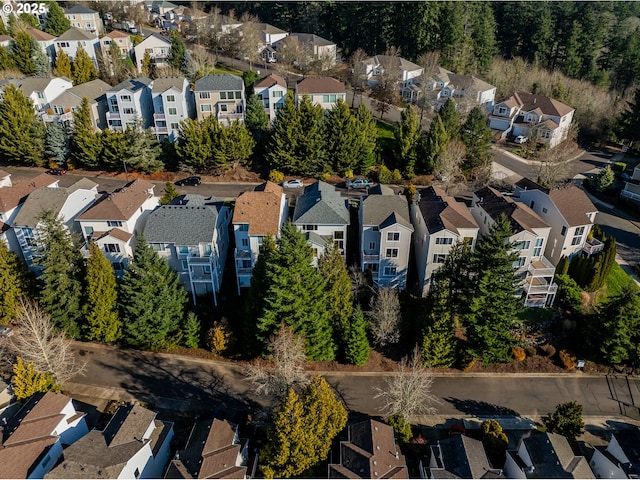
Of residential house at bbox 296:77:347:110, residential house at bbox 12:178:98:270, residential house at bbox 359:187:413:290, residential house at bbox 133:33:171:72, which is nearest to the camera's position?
residential house at bbox 359:187:413:290

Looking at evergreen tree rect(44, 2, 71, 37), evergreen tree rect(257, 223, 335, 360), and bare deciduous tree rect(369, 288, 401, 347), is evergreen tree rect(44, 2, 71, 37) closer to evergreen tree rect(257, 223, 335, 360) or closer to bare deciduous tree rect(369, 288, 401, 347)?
evergreen tree rect(257, 223, 335, 360)

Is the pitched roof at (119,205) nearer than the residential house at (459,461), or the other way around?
the residential house at (459,461)

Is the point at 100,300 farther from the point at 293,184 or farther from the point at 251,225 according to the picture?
the point at 293,184

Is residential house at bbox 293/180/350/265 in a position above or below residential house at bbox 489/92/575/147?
above

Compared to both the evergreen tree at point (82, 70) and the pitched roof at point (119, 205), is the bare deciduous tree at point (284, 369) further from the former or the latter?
the evergreen tree at point (82, 70)

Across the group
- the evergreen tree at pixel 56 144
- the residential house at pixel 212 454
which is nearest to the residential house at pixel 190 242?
the residential house at pixel 212 454

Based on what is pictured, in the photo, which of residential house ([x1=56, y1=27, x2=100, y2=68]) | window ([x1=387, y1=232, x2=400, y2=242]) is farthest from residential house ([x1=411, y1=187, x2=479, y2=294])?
residential house ([x1=56, y1=27, x2=100, y2=68])
